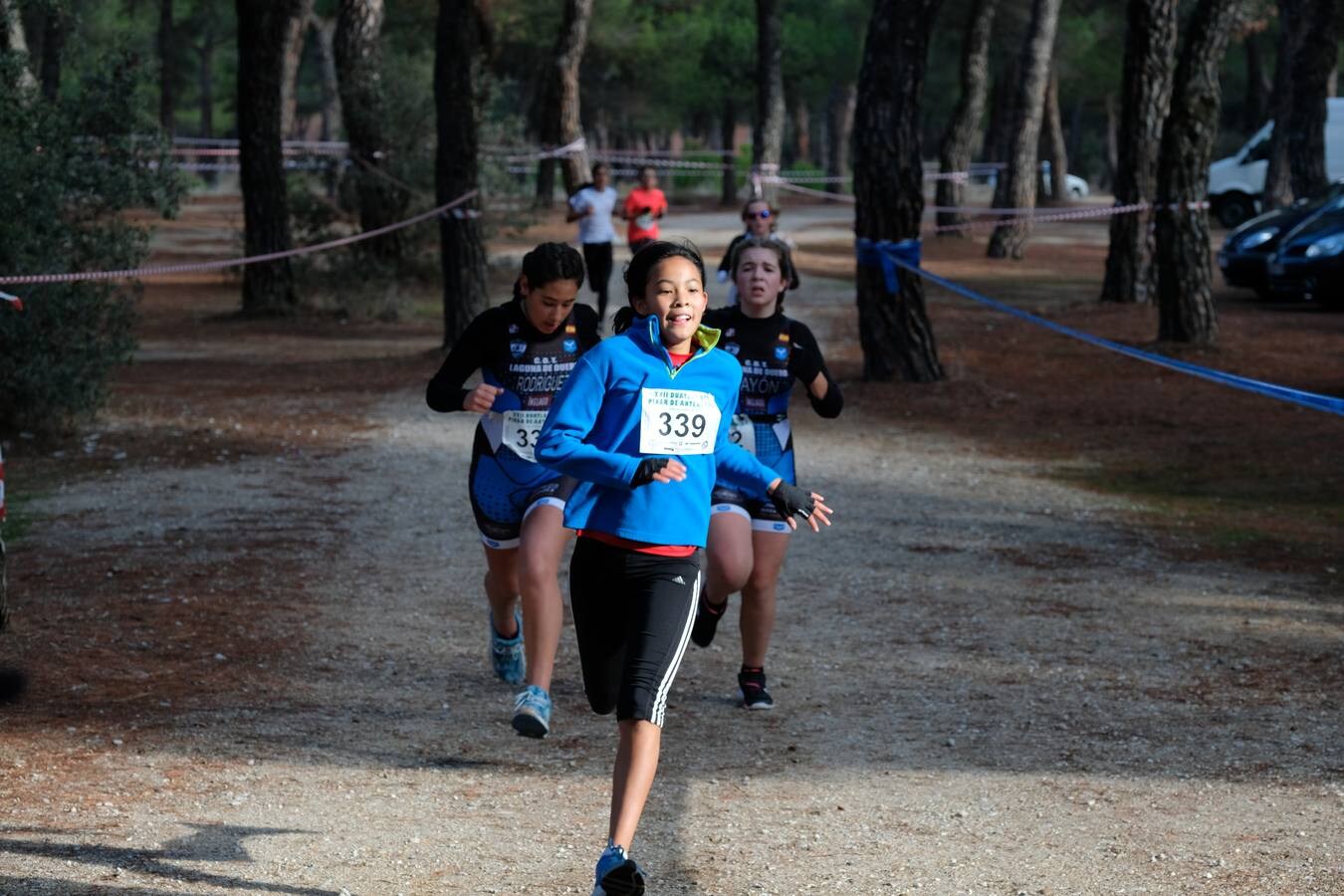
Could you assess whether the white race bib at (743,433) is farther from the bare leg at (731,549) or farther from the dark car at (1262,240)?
the dark car at (1262,240)

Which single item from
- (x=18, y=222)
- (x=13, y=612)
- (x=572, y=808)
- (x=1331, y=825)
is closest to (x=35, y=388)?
(x=18, y=222)

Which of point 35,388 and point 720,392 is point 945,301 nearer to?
point 35,388

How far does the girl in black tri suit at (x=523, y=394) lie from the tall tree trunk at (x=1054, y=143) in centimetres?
4044

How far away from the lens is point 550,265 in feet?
20.0

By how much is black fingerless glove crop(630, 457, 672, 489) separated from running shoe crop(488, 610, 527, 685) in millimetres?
2386

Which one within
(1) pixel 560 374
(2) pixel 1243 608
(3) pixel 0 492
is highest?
(1) pixel 560 374

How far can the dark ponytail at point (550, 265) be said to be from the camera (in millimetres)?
6105

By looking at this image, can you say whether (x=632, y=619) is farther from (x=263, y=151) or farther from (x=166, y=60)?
(x=166, y=60)

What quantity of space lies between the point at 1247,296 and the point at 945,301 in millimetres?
4379

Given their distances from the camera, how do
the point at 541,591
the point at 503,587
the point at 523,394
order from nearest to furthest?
the point at 541,591
the point at 523,394
the point at 503,587

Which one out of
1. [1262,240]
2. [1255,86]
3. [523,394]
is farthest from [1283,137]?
[523,394]

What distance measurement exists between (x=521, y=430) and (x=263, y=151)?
16509 millimetres

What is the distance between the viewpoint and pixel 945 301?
78.5 ft

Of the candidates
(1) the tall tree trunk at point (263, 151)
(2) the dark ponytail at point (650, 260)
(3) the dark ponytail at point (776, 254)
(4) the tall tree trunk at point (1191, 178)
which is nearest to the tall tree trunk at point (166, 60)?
(1) the tall tree trunk at point (263, 151)
